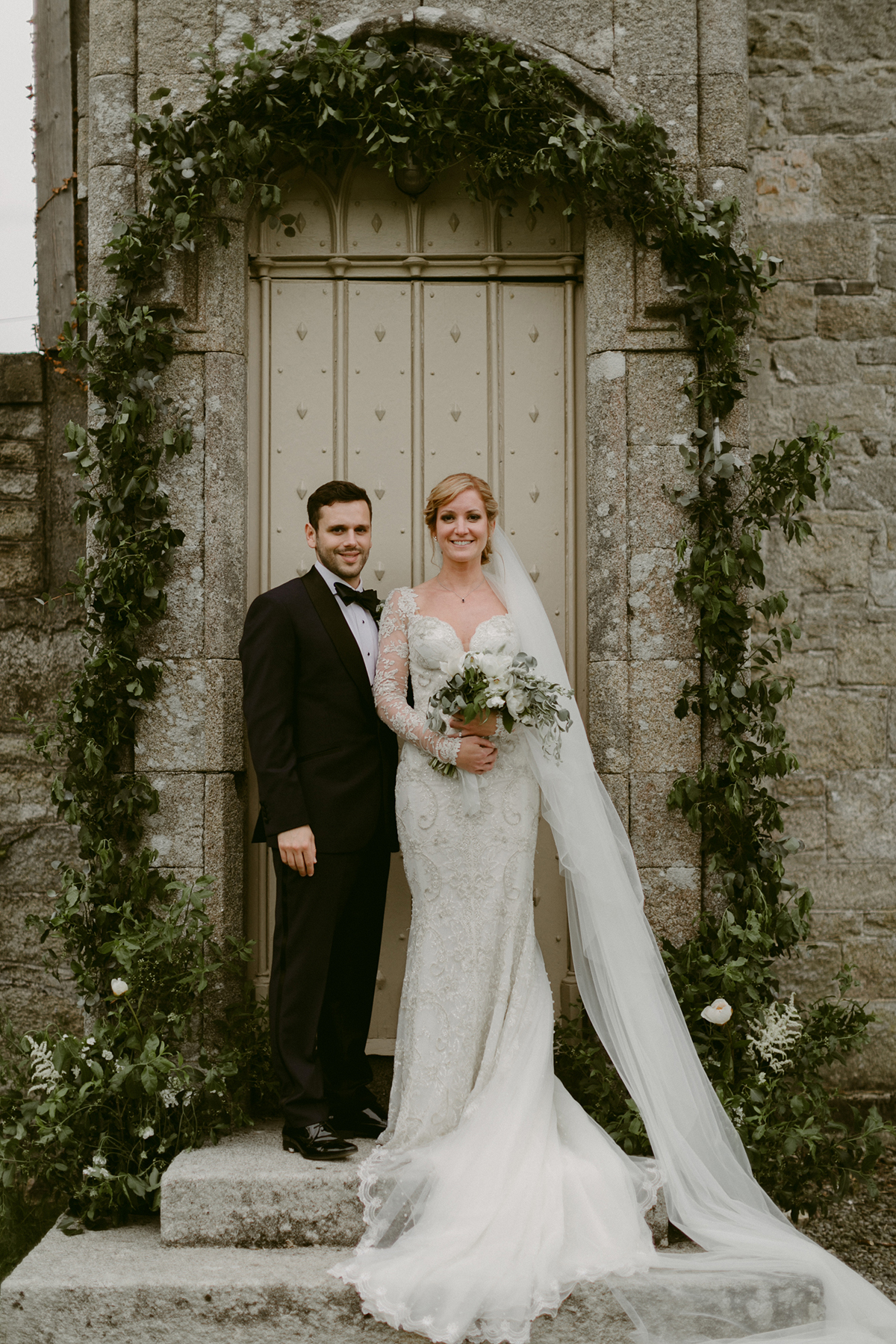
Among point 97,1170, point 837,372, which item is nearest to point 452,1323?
point 97,1170

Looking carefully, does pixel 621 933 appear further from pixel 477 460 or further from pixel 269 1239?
pixel 477 460

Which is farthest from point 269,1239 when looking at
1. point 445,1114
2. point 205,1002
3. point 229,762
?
point 229,762

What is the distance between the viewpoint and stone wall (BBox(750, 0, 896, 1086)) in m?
4.36

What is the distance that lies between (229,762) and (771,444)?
2579mm

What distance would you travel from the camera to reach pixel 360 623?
3.55m

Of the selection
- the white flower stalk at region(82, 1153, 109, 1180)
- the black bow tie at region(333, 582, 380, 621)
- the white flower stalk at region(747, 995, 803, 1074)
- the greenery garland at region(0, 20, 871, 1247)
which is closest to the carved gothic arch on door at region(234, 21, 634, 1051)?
the greenery garland at region(0, 20, 871, 1247)

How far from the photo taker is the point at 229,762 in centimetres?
379

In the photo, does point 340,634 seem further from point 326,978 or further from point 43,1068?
point 43,1068

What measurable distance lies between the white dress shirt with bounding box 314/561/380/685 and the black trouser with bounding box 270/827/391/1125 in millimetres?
588

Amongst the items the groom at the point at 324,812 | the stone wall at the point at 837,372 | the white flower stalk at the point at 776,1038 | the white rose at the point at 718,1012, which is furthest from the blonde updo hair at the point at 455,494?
the white flower stalk at the point at 776,1038

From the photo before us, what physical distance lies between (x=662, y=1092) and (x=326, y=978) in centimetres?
111

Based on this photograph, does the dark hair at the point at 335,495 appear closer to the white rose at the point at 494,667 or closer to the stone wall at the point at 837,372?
the white rose at the point at 494,667

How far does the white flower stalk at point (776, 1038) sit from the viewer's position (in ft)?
11.6

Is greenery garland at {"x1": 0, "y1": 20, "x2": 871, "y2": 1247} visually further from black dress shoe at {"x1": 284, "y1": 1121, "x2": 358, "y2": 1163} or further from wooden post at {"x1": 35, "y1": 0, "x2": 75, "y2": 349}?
wooden post at {"x1": 35, "y1": 0, "x2": 75, "y2": 349}
